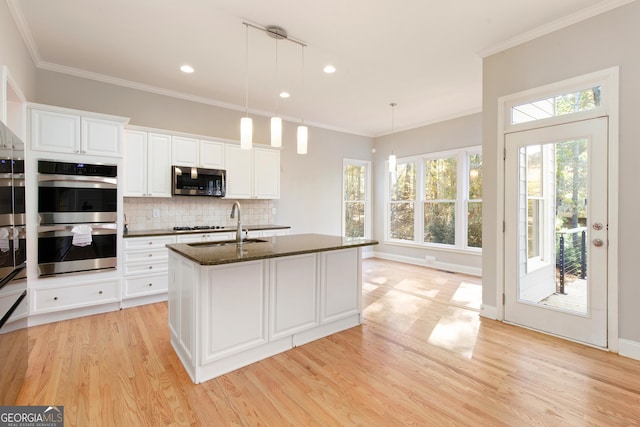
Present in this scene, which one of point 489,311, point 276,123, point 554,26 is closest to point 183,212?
point 276,123

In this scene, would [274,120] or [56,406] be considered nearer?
[56,406]

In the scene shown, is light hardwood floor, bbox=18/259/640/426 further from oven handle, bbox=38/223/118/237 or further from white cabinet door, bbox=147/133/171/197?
white cabinet door, bbox=147/133/171/197

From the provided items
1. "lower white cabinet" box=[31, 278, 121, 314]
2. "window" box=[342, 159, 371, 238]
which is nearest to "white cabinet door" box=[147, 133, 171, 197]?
"lower white cabinet" box=[31, 278, 121, 314]

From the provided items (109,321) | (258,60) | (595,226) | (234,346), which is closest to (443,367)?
(234,346)

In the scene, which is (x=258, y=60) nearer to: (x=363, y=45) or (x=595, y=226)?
(x=363, y=45)

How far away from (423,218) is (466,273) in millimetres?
1396

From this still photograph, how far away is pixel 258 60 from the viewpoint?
365cm

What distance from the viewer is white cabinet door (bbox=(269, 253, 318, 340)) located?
2.62 m

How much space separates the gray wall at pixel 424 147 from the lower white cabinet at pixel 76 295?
201 inches

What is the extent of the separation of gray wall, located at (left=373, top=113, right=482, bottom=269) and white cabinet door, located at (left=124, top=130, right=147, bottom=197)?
4.15m

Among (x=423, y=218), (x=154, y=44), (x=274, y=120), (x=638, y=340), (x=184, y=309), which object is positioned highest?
(x=154, y=44)

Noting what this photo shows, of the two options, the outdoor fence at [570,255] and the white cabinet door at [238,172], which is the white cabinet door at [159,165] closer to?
the white cabinet door at [238,172]

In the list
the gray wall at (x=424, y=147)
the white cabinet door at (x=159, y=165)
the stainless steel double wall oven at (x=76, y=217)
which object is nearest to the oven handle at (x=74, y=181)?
the stainless steel double wall oven at (x=76, y=217)

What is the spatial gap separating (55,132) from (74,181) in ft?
1.75
